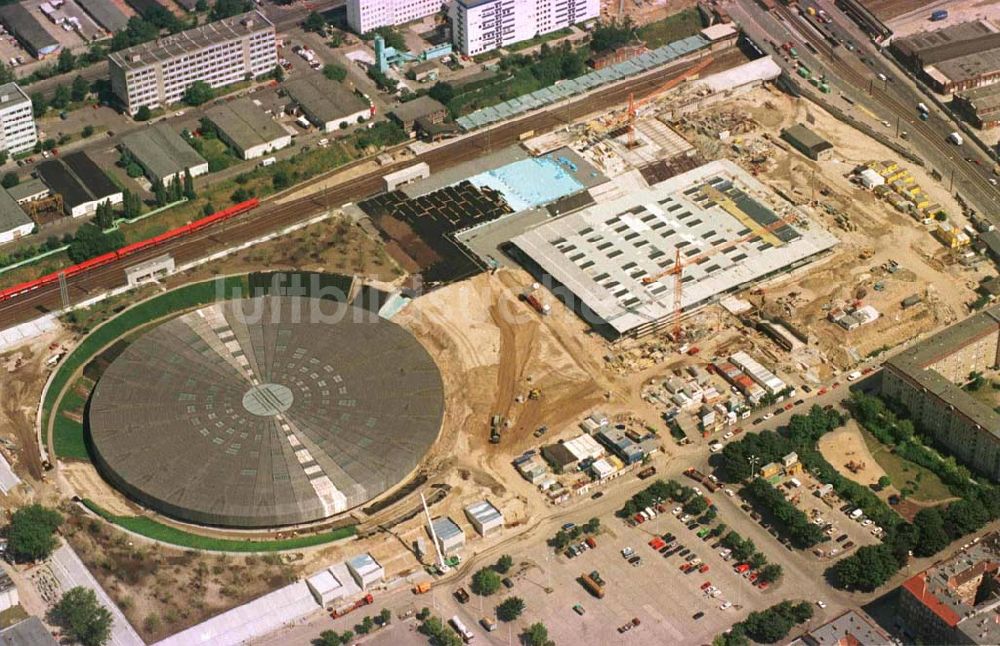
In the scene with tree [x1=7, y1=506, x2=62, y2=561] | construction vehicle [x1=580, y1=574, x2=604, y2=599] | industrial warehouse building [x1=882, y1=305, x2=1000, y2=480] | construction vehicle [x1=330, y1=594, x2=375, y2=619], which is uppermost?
industrial warehouse building [x1=882, y1=305, x2=1000, y2=480]

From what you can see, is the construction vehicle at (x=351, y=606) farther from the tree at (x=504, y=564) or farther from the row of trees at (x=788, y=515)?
the row of trees at (x=788, y=515)

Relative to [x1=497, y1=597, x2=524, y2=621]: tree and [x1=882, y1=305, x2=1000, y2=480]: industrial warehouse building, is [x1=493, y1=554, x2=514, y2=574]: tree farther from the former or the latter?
[x1=882, y1=305, x2=1000, y2=480]: industrial warehouse building

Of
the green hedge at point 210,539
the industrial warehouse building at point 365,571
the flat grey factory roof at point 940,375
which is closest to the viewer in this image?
the industrial warehouse building at point 365,571

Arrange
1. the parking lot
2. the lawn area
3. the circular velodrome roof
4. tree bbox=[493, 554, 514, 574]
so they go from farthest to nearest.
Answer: the lawn area → the circular velodrome roof → tree bbox=[493, 554, 514, 574] → the parking lot

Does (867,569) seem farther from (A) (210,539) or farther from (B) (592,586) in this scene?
(A) (210,539)

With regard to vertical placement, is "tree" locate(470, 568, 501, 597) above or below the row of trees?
below

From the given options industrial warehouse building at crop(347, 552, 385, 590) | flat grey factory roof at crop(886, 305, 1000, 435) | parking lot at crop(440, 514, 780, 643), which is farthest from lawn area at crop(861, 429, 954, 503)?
industrial warehouse building at crop(347, 552, 385, 590)

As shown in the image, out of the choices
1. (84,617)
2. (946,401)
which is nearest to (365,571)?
(84,617)

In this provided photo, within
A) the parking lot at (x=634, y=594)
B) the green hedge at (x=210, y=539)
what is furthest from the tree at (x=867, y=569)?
the green hedge at (x=210, y=539)
